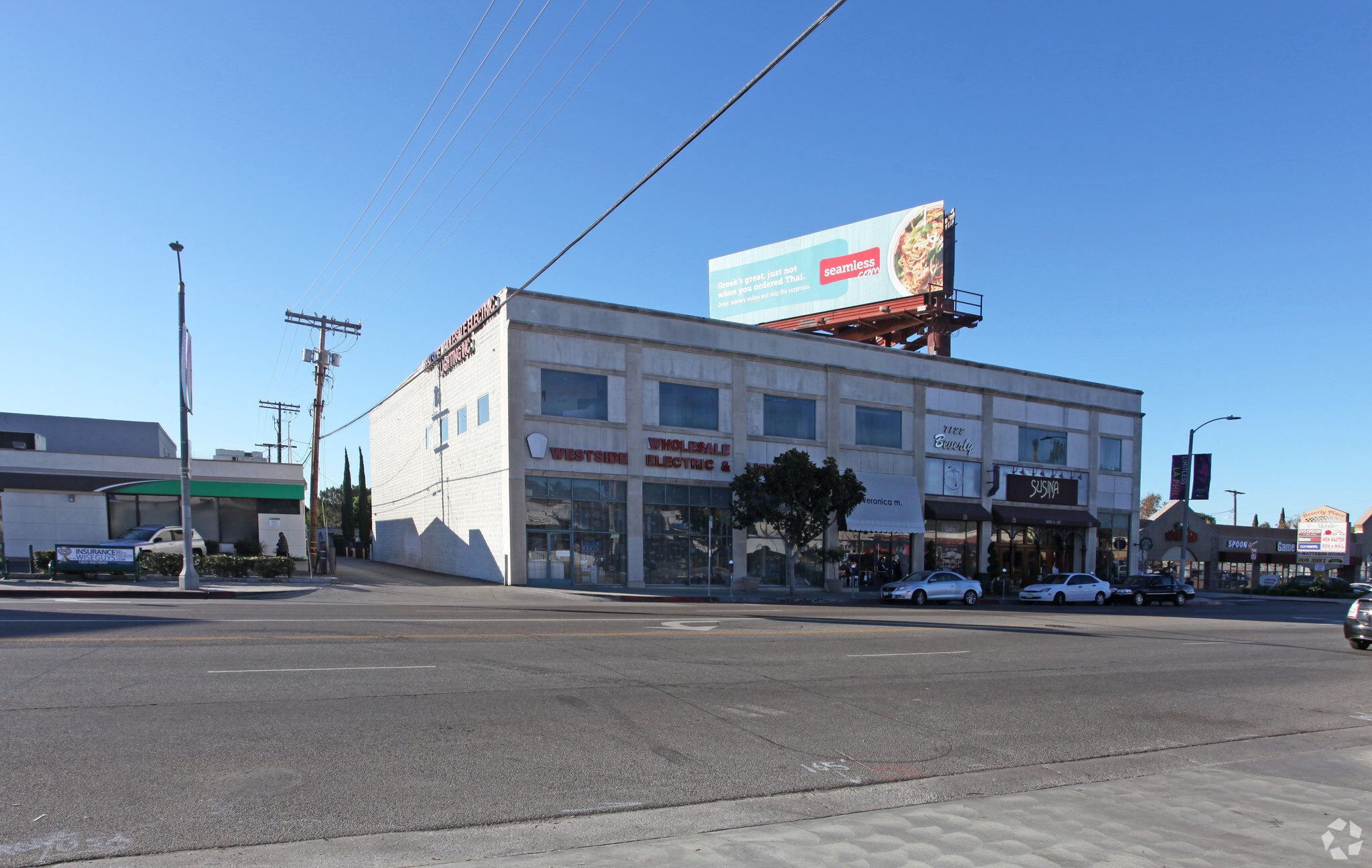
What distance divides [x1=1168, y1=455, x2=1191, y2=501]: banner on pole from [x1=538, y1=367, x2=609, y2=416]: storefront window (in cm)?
3377

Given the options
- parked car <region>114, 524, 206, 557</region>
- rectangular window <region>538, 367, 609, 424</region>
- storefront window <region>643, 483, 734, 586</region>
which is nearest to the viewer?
parked car <region>114, 524, 206, 557</region>

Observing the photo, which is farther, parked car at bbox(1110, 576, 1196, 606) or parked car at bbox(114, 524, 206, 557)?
parked car at bbox(1110, 576, 1196, 606)

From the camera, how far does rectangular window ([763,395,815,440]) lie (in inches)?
1336

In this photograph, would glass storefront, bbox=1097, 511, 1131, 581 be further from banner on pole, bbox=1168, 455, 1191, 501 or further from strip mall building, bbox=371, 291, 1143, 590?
banner on pole, bbox=1168, 455, 1191, 501

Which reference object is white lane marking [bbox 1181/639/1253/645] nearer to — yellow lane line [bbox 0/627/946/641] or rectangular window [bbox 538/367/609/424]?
yellow lane line [bbox 0/627/946/641]

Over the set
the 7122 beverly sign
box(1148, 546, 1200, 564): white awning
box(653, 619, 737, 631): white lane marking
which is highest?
the 7122 beverly sign

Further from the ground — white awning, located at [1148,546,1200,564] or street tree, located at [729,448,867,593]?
street tree, located at [729,448,867,593]

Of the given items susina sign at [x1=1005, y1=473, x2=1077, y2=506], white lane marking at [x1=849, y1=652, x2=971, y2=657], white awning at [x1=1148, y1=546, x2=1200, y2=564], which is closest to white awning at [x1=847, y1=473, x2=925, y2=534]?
susina sign at [x1=1005, y1=473, x2=1077, y2=506]

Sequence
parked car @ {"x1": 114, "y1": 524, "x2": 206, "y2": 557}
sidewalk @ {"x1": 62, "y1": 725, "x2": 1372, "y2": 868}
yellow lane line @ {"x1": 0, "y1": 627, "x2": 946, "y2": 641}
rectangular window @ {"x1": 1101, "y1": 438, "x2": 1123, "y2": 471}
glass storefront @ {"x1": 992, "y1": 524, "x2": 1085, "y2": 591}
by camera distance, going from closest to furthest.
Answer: sidewalk @ {"x1": 62, "y1": 725, "x2": 1372, "y2": 868}, yellow lane line @ {"x1": 0, "y1": 627, "x2": 946, "y2": 641}, parked car @ {"x1": 114, "y1": 524, "x2": 206, "y2": 557}, glass storefront @ {"x1": 992, "y1": 524, "x2": 1085, "y2": 591}, rectangular window @ {"x1": 1101, "y1": 438, "x2": 1123, "y2": 471}

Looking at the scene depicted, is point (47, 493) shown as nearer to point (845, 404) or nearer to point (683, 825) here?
point (845, 404)

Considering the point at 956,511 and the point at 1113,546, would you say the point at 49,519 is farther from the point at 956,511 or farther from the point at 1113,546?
the point at 1113,546

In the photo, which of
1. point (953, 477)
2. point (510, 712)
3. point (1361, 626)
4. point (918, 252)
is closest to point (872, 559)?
point (953, 477)

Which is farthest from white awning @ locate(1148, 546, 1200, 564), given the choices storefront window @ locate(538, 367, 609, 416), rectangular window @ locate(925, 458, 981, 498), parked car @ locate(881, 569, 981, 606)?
storefront window @ locate(538, 367, 609, 416)

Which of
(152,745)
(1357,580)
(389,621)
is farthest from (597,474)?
(1357,580)
